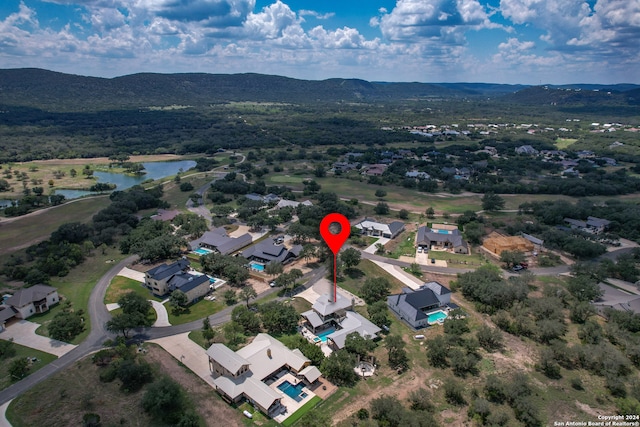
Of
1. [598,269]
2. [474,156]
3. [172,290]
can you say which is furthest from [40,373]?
[474,156]

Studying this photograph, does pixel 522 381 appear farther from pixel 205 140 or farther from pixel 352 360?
pixel 205 140

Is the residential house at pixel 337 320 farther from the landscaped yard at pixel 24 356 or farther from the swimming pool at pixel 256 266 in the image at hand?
the landscaped yard at pixel 24 356

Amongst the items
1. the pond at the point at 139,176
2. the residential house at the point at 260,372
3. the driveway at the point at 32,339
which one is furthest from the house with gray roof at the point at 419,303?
the pond at the point at 139,176

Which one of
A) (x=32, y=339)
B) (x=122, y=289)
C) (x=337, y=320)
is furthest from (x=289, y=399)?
(x=122, y=289)

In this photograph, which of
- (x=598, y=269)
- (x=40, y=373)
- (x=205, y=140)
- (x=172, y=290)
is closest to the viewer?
(x=40, y=373)

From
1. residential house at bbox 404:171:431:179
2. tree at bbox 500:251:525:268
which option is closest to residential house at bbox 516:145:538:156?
residential house at bbox 404:171:431:179

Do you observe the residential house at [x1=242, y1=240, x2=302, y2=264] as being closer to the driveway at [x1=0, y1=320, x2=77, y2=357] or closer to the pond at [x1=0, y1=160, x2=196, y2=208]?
the driveway at [x1=0, y1=320, x2=77, y2=357]

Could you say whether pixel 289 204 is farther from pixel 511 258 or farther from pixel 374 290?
pixel 511 258
